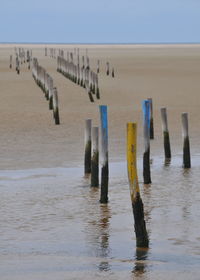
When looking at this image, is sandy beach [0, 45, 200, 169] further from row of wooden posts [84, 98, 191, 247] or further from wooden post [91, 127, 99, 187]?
wooden post [91, 127, 99, 187]

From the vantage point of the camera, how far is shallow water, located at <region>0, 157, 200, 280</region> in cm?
938

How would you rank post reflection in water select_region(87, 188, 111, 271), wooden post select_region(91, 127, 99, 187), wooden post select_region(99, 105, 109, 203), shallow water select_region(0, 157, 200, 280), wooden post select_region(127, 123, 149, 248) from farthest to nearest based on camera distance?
wooden post select_region(91, 127, 99, 187)
wooden post select_region(99, 105, 109, 203)
wooden post select_region(127, 123, 149, 248)
post reflection in water select_region(87, 188, 111, 271)
shallow water select_region(0, 157, 200, 280)

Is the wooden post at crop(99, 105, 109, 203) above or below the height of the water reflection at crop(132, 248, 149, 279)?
above

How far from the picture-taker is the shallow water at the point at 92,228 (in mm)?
9375

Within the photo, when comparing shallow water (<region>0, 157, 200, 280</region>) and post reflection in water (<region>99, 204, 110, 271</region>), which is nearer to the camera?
shallow water (<region>0, 157, 200, 280</region>)

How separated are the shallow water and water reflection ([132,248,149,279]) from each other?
0.01 metres

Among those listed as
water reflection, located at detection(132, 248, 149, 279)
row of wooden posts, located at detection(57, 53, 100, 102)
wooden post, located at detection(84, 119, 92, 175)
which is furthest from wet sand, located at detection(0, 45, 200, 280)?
row of wooden posts, located at detection(57, 53, 100, 102)

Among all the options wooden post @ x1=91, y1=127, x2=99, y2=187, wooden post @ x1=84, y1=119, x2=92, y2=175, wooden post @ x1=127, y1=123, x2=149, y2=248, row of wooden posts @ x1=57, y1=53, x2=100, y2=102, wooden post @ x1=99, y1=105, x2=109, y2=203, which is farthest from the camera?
row of wooden posts @ x1=57, y1=53, x2=100, y2=102

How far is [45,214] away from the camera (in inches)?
500

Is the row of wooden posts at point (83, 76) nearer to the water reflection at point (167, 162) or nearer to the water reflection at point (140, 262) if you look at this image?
the water reflection at point (167, 162)

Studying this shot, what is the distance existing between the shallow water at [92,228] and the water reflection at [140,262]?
0.01 meters

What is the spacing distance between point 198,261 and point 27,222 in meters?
3.28

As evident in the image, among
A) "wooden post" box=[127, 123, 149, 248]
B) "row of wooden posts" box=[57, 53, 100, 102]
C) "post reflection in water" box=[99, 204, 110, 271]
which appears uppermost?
"row of wooden posts" box=[57, 53, 100, 102]

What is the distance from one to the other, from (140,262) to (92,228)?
2042 millimetres
